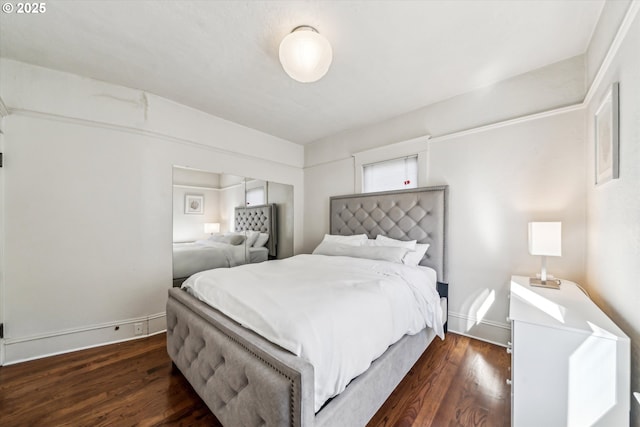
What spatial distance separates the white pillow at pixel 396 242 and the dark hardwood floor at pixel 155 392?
1.05 m

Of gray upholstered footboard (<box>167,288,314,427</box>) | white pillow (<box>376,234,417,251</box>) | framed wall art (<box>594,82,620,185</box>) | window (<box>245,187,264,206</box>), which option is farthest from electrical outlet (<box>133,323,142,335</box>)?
framed wall art (<box>594,82,620,185</box>)

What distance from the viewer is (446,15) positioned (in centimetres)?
157

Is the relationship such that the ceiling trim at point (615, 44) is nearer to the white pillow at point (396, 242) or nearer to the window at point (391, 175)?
the window at point (391, 175)

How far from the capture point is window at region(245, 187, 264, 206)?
3.49 meters

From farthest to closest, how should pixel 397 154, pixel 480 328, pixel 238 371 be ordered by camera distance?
pixel 397 154 < pixel 480 328 < pixel 238 371

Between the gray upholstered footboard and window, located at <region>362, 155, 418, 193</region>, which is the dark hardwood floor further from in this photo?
window, located at <region>362, 155, 418, 193</region>

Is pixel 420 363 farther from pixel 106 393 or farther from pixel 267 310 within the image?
pixel 106 393

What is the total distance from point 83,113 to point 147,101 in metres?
0.56

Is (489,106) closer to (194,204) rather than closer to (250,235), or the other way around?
(250,235)

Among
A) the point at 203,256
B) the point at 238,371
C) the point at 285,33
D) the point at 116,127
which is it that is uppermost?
the point at 285,33

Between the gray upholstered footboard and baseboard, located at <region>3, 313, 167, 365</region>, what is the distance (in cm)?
111

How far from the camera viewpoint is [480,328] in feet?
7.88

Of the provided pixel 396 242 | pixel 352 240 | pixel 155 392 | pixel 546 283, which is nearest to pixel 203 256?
pixel 155 392

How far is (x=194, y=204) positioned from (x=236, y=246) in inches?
31.3
